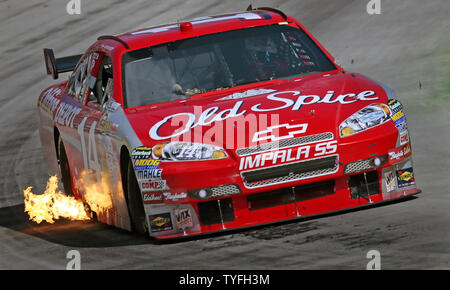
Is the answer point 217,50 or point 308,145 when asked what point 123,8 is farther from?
point 308,145

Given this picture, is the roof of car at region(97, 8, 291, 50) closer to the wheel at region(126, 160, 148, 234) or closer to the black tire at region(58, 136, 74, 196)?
the black tire at region(58, 136, 74, 196)

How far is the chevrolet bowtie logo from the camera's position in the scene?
287 inches

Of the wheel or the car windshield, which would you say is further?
the car windshield

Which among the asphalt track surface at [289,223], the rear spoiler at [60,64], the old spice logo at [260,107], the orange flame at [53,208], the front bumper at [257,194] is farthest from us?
the rear spoiler at [60,64]

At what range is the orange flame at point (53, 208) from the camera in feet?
32.7

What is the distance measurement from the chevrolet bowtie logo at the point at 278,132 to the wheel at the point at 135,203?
0.97 m

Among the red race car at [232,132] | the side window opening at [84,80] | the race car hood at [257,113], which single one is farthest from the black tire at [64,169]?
the race car hood at [257,113]

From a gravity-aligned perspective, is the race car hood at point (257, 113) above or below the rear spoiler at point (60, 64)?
above

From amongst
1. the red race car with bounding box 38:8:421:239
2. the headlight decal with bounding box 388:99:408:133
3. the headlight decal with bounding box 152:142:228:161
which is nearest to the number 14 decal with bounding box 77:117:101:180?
the red race car with bounding box 38:8:421:239

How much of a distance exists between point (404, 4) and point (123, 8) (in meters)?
6.28

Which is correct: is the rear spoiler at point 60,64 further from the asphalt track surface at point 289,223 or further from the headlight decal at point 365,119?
the headlight decal at point 365,119

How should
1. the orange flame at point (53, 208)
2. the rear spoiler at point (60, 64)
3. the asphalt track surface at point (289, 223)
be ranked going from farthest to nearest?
the rear spoiler at point (60, 64)
the orange flame at point (53, 208)
the asphalt track surface at point (289, 223)

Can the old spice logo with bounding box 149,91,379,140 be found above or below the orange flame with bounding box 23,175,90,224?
above
